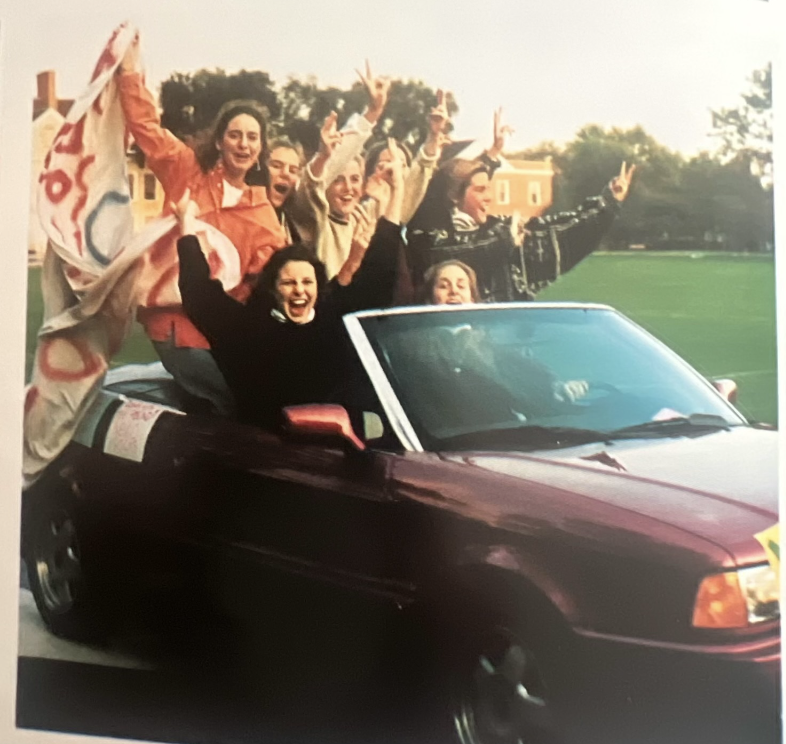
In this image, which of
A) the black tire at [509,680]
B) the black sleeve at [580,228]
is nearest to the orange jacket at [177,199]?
the black sleeve at [580,228]

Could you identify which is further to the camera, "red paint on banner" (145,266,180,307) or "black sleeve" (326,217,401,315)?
"red paint on banner" (145,266,180,307)

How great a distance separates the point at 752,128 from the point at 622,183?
0.90ft

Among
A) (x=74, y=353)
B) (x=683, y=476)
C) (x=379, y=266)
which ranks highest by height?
(x=379, y=266)

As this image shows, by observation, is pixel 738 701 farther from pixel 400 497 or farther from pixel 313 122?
pixel 313 122

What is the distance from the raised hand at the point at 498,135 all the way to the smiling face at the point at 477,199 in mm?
47

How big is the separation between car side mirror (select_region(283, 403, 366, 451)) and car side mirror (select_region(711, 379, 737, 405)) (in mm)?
704

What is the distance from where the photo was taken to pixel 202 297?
1860 mm

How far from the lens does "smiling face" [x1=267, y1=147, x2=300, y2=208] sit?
1.84 metres

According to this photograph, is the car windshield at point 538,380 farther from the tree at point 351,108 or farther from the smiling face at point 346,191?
the tree at point 351,108

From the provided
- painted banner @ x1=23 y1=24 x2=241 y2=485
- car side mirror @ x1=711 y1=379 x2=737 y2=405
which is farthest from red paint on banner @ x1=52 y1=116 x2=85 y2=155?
car side mirror @ x1=711 y1=379 x2=737 y2=405

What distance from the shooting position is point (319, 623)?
5.73ft

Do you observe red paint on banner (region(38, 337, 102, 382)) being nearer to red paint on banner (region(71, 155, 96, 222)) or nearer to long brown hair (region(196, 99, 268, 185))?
red paint on banner (region(71, 155, 96, 222))

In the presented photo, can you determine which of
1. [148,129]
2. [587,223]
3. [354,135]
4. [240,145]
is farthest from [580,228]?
[148,129]

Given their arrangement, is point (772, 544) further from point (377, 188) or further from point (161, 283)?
point (161, 283)
